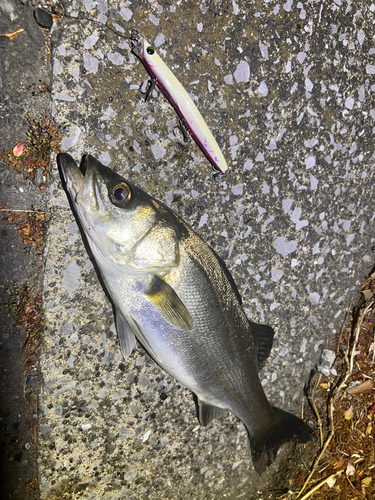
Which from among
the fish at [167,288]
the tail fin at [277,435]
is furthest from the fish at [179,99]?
the tail fin at [277,435]

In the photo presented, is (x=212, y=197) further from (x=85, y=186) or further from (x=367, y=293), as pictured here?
(x=367, y=293)

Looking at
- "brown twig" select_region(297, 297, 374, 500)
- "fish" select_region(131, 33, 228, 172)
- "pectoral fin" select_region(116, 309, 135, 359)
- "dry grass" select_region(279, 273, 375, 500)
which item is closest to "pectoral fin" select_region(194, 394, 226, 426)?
"pectoral fin" select_region(116, 309, 135, 359)

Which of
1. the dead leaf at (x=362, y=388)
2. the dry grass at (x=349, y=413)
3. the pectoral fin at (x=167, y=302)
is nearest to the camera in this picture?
the pectoral fin at (x=167, y=302)

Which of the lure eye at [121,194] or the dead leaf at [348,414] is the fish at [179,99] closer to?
the lure eye at [121,194]

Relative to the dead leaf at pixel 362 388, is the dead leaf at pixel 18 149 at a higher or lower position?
higher

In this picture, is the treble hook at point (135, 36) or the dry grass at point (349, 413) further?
the dry grass at point (349, 413)

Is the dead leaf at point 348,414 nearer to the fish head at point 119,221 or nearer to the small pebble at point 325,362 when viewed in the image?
the small pebble at point 325,362

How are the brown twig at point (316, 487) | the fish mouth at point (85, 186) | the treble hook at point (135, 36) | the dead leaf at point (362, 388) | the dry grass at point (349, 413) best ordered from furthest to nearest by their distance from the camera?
the dead leaf at point (362, 388) < the dry grass at point (349, 413) < the brown twig at point (316, 487) < the treble hook at point (135, 36) < the fish mouth at point (85, 186)

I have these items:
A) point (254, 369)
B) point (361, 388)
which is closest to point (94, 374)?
point (254, 369)

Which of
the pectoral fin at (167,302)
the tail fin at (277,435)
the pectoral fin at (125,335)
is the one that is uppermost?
the pectoral fin at (167,302)

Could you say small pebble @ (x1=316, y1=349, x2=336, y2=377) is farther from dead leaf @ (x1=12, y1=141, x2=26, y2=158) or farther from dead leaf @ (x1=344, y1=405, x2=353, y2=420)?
dead leaf @ (x1=12, y1=141, x2=26, y2=158)
